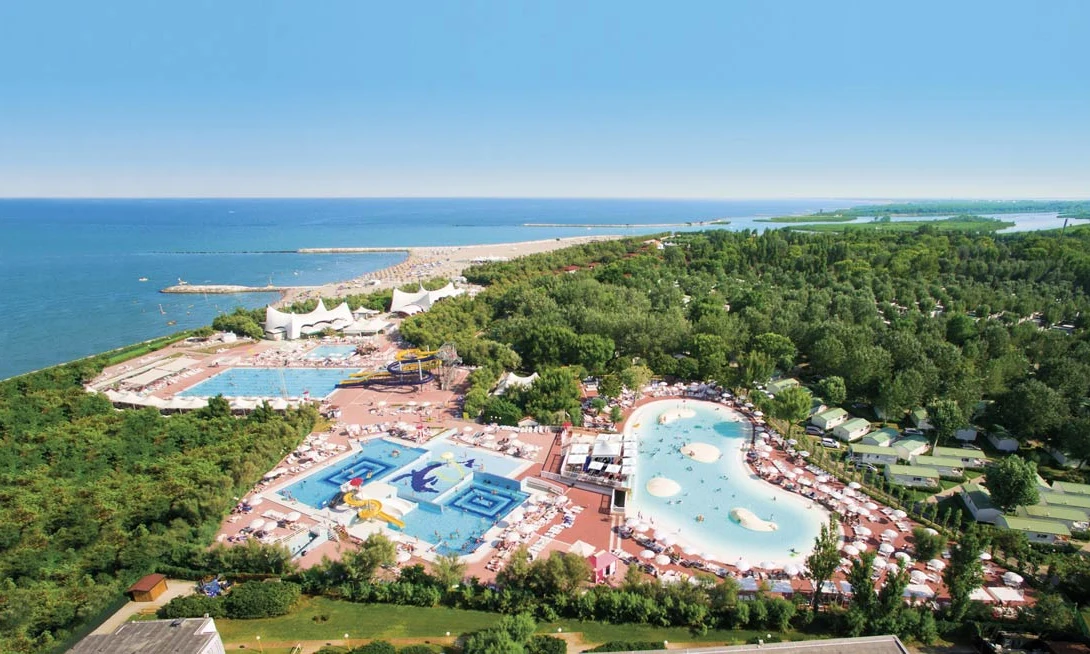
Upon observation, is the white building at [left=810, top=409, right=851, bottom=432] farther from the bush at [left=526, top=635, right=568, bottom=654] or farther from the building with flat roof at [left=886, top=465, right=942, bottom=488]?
the bush at [left=526, top=635, right=568, bottom=654]

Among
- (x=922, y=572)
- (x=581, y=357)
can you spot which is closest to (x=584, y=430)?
(x=581, y=357)

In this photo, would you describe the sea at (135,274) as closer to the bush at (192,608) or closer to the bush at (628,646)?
the bush at (192,608)

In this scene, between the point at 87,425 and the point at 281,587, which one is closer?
the point at 281,587

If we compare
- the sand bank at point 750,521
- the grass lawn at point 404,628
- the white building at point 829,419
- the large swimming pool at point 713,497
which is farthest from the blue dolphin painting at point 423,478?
the white building at point 829,419

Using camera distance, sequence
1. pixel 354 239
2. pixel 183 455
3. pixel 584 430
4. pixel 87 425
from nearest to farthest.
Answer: pixel 183 455, pixel 87 425, pixel 584 430, pixel 354 239

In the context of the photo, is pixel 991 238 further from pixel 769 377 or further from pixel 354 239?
pixel 354 239

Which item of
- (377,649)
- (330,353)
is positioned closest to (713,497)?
(377,649)
